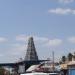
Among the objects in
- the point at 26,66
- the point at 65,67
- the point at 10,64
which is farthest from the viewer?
the point at 10,64

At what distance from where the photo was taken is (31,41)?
17038cm

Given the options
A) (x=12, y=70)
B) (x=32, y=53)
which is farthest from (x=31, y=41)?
(x=12, y=70)

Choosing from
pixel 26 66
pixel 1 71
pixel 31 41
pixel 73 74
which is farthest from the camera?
pixel 31 41

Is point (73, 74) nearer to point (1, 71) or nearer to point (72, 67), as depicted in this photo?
point (72, 67)

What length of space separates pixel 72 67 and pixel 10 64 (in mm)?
68115

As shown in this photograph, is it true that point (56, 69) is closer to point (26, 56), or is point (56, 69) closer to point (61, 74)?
point (61, 74)

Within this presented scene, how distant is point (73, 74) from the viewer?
2468 inches

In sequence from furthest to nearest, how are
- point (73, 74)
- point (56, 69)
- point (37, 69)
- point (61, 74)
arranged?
point (37, 69)
point (56, 69)
point (61, 74)
point (73, 74)

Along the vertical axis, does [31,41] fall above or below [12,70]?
above

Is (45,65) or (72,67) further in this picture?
(45,65)

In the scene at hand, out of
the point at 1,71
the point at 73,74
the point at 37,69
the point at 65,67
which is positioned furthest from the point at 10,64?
the point at 73,74

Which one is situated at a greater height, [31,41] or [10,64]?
[31,41]

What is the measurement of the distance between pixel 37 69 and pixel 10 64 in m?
38.4

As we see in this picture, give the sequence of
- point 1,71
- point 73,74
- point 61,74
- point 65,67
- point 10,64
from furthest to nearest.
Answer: point 10,64, point 1,71, point 61,74, point 65,67, point 73,74
